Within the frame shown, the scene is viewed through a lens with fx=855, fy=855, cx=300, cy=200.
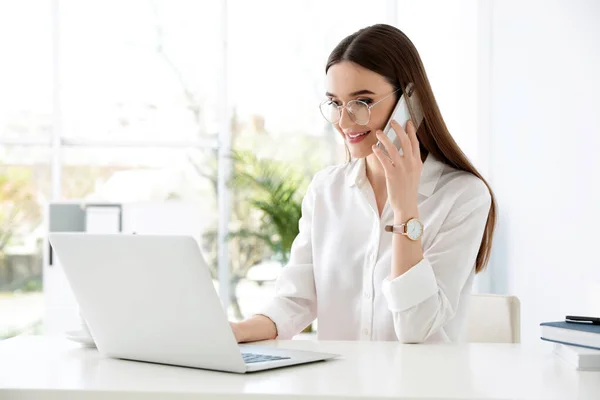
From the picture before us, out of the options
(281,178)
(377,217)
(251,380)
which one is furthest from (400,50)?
(281,178)

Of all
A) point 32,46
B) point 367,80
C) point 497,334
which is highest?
point 32,46

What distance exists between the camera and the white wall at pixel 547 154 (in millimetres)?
3977

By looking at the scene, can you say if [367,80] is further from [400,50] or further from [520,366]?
[520,366]

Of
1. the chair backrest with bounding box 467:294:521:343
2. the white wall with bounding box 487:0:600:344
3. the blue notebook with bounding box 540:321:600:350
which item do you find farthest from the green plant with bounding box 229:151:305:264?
the blue notebook with bounding box 540:321:600:350

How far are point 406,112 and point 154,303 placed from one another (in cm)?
105

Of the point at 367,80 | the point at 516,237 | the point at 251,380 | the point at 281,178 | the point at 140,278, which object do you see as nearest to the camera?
the point at 251,380

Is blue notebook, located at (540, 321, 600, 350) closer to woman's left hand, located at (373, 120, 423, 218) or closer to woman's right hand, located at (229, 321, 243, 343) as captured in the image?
woman's left hand, located at (373, 120, 423, 218)

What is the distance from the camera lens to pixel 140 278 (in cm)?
163

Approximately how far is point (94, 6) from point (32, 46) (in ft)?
2.09

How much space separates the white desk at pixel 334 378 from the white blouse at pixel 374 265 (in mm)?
259

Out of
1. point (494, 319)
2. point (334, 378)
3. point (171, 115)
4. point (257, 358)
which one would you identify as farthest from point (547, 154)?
point (171, 115)

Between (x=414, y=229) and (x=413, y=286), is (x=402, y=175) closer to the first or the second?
(x=414, y=229)

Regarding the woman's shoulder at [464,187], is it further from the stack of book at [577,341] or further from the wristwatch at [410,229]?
the stack of book at [577,341]

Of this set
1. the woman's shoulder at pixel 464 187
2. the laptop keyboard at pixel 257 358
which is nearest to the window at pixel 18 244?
the woman's shoulder at pixel 464 187
